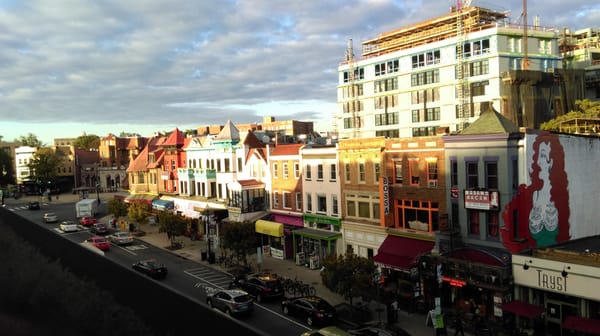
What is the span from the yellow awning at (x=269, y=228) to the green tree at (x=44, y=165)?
321ft

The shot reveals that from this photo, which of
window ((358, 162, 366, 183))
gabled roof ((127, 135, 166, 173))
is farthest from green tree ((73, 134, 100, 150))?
window ((358, 162, 366, 183))

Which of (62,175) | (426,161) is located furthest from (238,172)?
(62,175)

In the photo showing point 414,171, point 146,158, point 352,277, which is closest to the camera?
point 352,277

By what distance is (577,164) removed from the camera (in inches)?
1224

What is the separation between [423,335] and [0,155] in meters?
Result: 157

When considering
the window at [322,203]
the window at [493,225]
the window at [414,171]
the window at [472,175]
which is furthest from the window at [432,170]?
the window at [322,203]

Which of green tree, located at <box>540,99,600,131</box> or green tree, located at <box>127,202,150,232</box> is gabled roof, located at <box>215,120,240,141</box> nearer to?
green tree, located at <box>127,202,150,232</box>

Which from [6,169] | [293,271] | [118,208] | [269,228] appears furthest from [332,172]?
[6,169]

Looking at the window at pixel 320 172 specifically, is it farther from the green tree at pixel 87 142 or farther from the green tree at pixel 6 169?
the green tree at pixel 87 142

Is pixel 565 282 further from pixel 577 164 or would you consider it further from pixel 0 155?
pixel 0 155

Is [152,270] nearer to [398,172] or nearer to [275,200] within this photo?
[275,200]

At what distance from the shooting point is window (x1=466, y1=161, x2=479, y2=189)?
28578 millimetres

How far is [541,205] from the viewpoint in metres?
28.2

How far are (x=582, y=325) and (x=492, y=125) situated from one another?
38.3 feet
